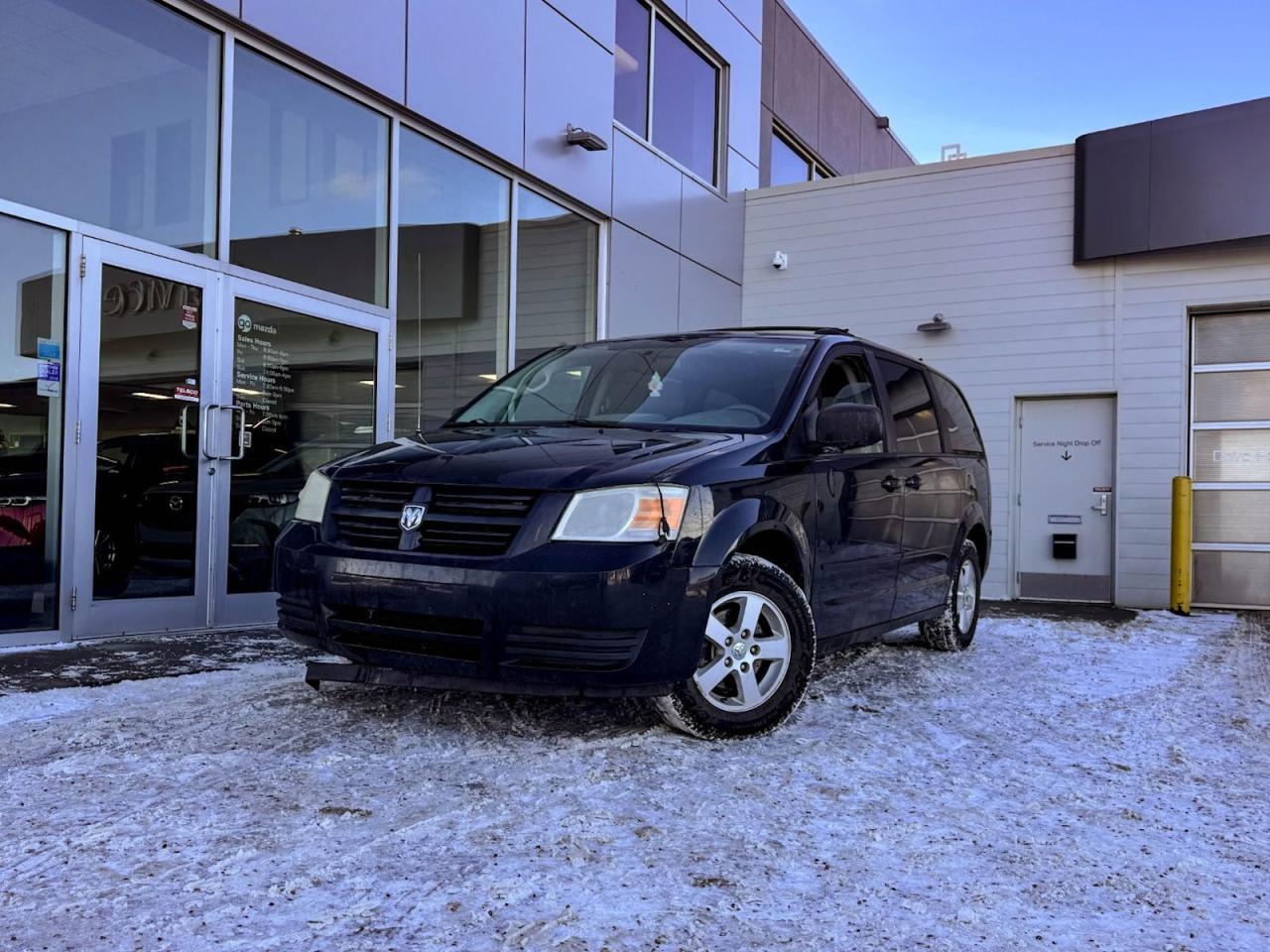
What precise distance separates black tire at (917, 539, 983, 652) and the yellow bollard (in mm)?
4893

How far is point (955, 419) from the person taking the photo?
21.0ft

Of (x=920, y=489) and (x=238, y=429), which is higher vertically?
(x=238, y=429)

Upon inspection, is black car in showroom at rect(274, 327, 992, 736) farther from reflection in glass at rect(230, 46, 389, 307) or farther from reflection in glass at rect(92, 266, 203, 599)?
reflection in glass at rect(230, 46, 389, 307)

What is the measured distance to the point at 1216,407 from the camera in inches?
436

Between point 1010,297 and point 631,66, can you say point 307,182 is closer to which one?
point 631,66

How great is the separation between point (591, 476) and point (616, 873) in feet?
4.40

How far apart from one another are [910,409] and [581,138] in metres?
5.43

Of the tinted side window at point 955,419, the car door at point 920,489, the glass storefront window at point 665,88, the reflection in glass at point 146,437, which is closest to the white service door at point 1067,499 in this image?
the glass storefront window at point 665,88

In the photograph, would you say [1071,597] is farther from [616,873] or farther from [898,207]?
[616,873]

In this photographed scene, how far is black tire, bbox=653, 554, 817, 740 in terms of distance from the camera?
361 cm

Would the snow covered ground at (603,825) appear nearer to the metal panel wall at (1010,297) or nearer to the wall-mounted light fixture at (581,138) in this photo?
the wall-mounted light fixture at (581,138)

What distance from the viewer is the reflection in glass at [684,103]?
11.8m

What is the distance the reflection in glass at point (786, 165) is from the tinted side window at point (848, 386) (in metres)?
10.6

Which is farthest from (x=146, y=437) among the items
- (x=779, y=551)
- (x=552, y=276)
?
(x=552, y=276)
